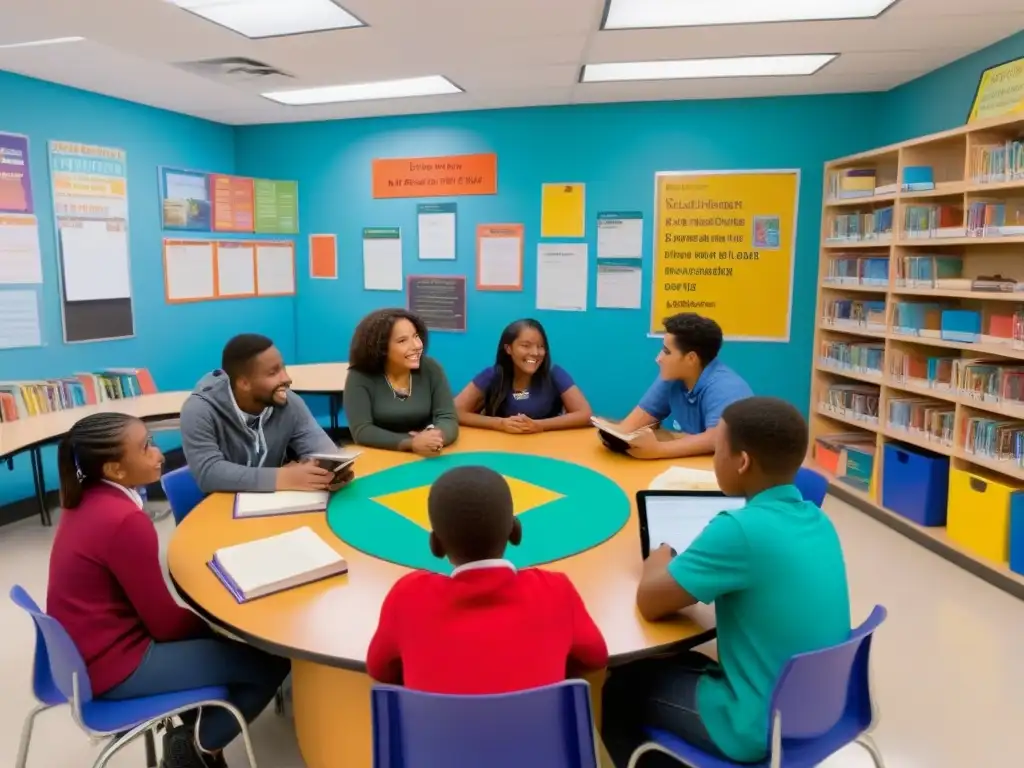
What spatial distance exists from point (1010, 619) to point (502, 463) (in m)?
2.39

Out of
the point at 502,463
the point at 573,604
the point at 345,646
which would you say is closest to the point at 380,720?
the point at 345,646

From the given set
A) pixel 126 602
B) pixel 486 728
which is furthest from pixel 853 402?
pixel 126 602

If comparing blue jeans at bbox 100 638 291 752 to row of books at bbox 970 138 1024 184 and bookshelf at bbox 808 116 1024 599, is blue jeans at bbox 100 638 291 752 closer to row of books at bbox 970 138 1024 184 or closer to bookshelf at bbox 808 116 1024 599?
bookshelf at bbox 808 116 1024 599

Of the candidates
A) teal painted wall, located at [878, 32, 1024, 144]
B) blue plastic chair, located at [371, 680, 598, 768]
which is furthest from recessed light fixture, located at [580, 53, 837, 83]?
blue plastic chair, located at [371, 680, 598, 768]

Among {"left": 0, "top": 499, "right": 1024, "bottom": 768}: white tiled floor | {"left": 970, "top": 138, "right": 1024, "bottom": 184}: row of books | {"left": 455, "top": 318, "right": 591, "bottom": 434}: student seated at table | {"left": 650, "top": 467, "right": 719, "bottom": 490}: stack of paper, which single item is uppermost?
{"left": 970, "top": 138, "right": 1024, "bottom": 184}: row of books

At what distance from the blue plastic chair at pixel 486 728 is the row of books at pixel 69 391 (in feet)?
12.5

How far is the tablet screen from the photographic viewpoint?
1.85 metres

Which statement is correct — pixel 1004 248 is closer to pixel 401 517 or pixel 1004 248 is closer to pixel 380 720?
pixel 401 517

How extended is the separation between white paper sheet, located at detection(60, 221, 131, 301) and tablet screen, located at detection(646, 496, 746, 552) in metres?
4.19

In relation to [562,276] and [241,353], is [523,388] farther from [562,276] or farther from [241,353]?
[562,276]

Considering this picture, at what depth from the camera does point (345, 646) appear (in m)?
1.44

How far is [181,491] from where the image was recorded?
243 centimetres

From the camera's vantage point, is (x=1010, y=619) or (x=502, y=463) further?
(x=1010, y=619)

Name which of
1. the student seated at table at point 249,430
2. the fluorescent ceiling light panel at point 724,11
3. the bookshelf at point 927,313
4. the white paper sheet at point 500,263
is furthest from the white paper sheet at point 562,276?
the student seated at table at point 249,430
